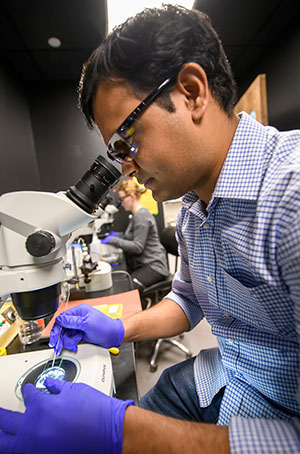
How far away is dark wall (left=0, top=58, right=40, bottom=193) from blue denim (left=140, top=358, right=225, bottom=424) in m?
1.89

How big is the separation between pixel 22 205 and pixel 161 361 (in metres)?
1.94

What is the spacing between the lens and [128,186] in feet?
8.68

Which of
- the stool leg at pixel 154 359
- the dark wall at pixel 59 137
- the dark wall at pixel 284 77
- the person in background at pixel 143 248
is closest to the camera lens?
the stool leg at pixel 154 359

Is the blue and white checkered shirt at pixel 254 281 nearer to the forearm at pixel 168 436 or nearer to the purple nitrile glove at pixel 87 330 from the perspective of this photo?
the forearm at pixel 168 436

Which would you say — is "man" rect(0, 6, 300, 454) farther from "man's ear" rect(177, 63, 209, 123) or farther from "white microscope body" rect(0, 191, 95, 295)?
"white microscope body" rect(0, 191, 95, 295)

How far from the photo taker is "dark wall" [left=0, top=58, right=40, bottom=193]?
2.01 m

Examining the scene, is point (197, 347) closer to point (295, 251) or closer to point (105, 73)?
point (295, 251)

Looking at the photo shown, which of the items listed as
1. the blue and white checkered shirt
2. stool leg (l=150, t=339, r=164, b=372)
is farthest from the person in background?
the blue and white checkered shirt

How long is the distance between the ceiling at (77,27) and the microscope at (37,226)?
1.99m

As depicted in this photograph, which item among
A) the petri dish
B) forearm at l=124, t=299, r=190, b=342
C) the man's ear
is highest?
the man's ear

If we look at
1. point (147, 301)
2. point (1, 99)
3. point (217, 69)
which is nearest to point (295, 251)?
point (217, 69)

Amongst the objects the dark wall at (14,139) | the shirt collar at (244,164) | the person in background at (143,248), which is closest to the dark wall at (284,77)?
the person in background at (143,248)

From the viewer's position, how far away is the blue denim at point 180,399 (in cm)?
77

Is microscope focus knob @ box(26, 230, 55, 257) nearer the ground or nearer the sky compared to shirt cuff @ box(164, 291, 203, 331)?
nearer the sky
